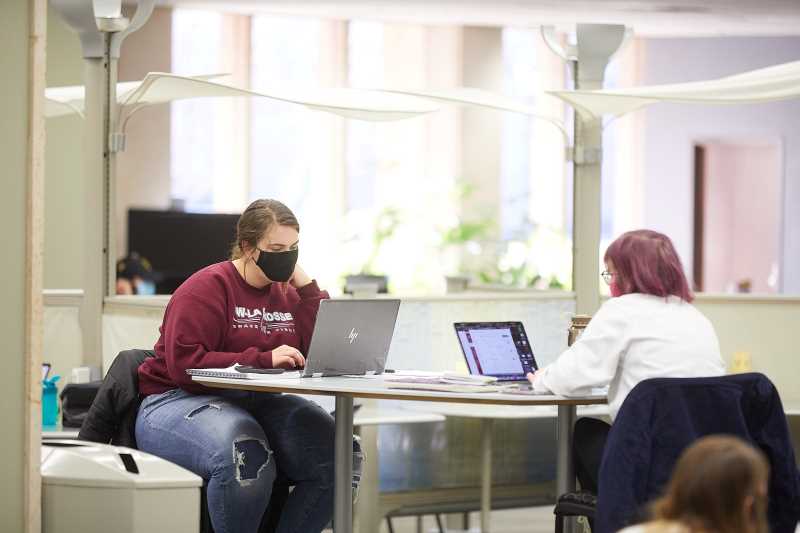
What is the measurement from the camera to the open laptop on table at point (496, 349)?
376cm

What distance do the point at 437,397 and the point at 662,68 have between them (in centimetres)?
1088

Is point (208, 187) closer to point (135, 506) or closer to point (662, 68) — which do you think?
point (662, 68)

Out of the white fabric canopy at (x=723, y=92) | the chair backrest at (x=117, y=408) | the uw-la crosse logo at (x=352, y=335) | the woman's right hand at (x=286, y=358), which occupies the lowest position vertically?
the chair backrest at (x=117, y=408)

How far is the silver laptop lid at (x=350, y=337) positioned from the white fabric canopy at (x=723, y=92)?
2.21 m

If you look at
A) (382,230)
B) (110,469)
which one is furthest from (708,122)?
(110,469)

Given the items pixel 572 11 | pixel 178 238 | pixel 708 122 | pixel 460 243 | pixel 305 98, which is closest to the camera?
pixel 305 98

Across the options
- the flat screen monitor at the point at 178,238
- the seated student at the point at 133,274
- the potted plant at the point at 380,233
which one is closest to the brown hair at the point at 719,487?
the seated student at the point at 133,274

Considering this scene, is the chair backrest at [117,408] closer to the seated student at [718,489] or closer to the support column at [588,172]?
the seated student at [718,489]

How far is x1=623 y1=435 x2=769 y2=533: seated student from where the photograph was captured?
1.92m

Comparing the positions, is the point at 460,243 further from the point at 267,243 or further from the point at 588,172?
the point at 267,243

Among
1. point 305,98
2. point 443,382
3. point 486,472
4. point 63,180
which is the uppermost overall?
point 305,98

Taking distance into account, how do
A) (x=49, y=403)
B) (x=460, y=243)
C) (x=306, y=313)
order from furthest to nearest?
(x=460, y=243) < (x=49, y=403) < (x=306, y=313)

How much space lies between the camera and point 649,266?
3373 millimetres

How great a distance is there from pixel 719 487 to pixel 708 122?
12.2m
